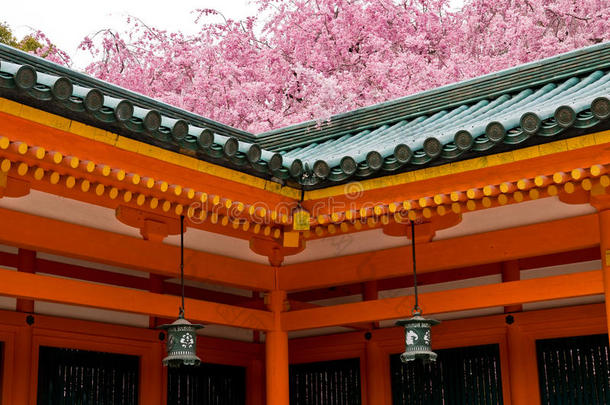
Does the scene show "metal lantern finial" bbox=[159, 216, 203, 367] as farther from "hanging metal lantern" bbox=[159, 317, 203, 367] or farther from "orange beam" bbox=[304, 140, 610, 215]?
"orange beam" bbox=[304, 140, 610, 215]

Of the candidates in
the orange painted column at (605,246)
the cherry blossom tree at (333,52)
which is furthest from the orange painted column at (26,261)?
the cherry blossom tree at (333,52)

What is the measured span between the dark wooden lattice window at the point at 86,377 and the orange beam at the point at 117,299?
123 cm

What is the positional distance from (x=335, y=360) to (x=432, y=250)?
223 cm

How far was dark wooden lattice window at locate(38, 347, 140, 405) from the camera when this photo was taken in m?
6.98

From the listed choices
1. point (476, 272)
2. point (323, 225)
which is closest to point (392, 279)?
point (476, 272)

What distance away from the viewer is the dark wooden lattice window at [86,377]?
6.98 metres

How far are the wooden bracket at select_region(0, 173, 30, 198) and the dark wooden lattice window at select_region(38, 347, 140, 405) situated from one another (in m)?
1.80

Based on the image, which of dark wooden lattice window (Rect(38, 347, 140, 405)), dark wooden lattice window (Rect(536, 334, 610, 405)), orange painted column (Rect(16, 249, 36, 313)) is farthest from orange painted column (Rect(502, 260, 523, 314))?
orange painted column (Rect(16, 249, 36, 313))

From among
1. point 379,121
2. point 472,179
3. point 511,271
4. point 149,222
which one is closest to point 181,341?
point 149,222

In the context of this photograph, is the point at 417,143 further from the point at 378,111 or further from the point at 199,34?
the point at 199,34

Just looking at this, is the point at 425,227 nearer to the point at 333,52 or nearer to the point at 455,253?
the point at 455,253

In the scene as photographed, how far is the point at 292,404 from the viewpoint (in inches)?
351

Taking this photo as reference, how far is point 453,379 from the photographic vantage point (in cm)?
780

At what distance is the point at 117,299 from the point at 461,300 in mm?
2630
